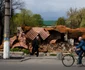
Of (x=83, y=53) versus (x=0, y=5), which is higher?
(x=0, y=5)

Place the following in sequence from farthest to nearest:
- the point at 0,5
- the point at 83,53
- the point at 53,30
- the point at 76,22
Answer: the point at 76,22
the point at 0,5
the point at 53,30
the point at 83,53

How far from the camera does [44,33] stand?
3806cm

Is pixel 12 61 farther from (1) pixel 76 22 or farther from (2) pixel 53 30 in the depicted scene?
(1) pixel 76 22

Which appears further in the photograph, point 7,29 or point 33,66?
point 7,29

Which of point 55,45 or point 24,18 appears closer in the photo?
point 55,45

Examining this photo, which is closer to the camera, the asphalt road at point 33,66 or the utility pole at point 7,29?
the asphalt road at point 33,66

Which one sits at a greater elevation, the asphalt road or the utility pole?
the utility pole

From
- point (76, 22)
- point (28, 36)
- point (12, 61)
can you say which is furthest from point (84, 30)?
point (76, 22)

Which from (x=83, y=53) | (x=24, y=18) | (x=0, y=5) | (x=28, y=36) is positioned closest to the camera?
(x=83, y=53)

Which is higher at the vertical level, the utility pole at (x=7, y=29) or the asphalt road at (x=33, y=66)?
the utility pole at (x=7, y=29)

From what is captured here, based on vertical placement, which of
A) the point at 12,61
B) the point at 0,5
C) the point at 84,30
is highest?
the point at 0,5

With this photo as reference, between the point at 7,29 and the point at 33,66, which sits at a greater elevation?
the point at 7,29

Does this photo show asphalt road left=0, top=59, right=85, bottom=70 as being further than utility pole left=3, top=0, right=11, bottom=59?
No

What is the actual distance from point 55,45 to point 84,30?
500 centimetres
